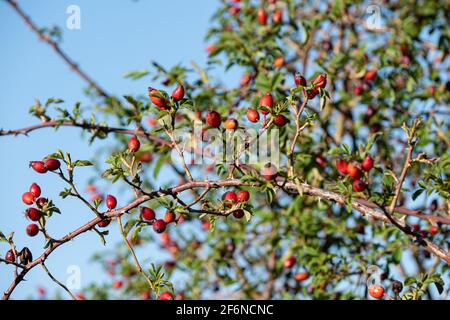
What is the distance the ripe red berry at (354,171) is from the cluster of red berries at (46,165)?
4.21ft

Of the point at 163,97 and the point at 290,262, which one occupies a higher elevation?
the point at 163,97

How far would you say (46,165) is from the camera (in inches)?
81.8

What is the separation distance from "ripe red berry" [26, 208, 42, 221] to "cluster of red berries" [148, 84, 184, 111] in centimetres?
61

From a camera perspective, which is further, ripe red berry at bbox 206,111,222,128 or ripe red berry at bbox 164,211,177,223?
ripe red berry at bbox 206,111,222,128

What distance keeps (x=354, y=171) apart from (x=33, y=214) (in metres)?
1.40

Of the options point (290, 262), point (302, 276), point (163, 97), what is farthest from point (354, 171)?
point (290, 262)

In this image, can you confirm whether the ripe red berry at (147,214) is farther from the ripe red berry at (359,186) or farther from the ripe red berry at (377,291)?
the ripe red berry at (377,291)

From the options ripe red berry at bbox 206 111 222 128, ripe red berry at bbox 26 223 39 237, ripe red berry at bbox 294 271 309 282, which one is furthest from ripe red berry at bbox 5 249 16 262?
ripe red berry at bbox 294 271 309 282

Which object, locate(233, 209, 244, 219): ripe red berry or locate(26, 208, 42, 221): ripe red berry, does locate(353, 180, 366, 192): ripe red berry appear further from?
locate(26, 208, 42, 221): ripe red berry

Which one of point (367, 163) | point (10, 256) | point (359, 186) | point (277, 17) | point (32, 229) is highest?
point (277, 17)

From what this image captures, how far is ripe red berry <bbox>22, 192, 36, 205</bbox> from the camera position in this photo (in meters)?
2.11

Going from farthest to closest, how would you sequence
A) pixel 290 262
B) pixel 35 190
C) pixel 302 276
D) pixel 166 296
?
pixel 290 262 < pixel 302 276 < pixel 166 296 < pixel 35 190

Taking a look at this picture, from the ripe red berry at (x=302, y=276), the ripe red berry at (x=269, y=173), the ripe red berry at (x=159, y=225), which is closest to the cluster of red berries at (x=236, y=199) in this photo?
the ripe red berry at (x=269, y=173)

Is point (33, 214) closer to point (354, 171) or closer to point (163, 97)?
point (163, 97)
